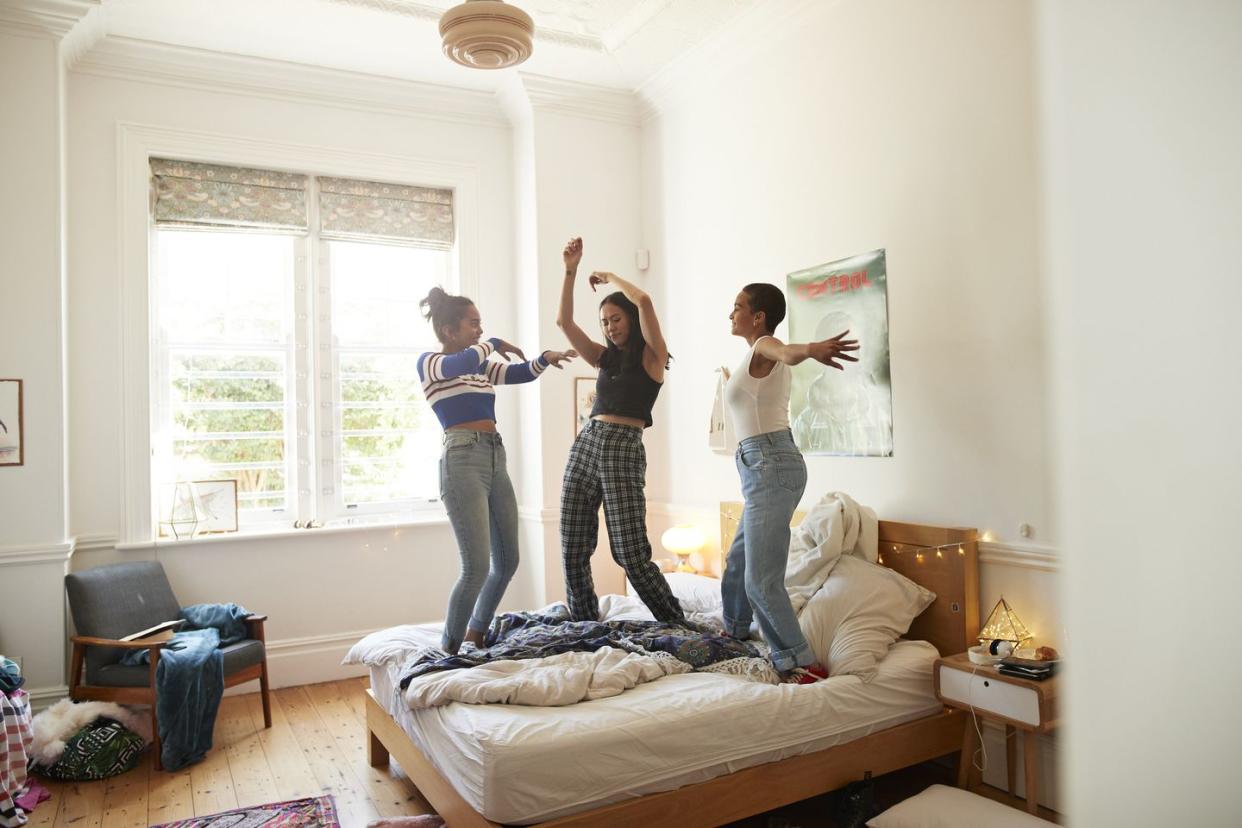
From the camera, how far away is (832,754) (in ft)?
8.69

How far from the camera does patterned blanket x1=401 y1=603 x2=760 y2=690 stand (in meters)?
2.89

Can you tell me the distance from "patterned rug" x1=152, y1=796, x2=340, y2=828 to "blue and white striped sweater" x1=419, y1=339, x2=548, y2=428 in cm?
143

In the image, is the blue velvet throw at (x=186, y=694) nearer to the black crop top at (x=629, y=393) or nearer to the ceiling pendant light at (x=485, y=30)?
the black crop top at (x=629, y=393)

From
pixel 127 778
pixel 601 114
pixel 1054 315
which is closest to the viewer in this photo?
pixel 1054 315

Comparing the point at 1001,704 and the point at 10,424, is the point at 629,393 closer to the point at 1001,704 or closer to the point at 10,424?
the point at 1001,704

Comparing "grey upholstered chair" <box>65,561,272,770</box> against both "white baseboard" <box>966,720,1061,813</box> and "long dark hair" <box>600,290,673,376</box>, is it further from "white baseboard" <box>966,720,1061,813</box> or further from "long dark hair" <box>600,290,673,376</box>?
"white baseboard" <box>966,720,1061,813</box>

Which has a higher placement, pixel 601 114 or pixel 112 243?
pixel 601 114

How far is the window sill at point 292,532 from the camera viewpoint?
443cm

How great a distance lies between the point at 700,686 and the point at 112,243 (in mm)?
3818

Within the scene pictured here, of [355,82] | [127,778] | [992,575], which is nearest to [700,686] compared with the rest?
[992,575]

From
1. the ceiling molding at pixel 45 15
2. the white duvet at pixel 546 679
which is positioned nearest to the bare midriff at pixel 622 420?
the white duvet at pixel 546 679

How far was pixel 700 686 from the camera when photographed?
2652mm

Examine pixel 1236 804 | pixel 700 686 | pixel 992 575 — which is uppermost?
pixel 1236 804

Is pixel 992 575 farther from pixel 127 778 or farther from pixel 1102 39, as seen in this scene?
pixel 127 778
